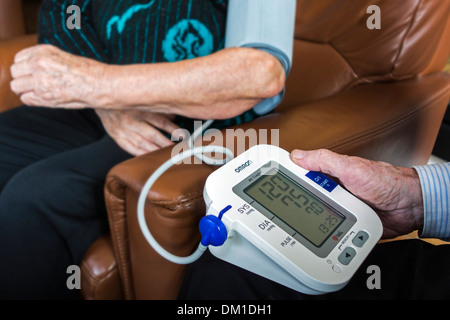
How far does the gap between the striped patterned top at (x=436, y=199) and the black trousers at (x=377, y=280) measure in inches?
2.1

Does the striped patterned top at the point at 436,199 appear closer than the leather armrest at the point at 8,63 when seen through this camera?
Yes

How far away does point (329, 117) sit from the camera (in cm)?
75

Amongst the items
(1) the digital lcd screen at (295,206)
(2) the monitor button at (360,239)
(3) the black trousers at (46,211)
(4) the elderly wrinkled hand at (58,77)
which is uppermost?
(4) the elderly wrinkled hand at (58,77)

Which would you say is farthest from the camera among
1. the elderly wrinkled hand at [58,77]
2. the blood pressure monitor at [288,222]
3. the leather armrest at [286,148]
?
the elderly wrinkled hand at [58,77]

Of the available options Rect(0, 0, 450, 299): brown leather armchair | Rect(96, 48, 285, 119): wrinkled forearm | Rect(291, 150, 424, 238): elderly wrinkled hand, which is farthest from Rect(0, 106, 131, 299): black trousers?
Rect(291, 150, 424, 238): elderly wrinkled hand

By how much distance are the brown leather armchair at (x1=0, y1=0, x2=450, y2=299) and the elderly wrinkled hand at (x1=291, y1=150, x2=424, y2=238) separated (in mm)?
95

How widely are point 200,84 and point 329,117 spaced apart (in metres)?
0.26

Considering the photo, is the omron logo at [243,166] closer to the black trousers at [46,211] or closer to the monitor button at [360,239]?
the monitor button at [360,239]

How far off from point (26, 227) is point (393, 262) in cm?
71

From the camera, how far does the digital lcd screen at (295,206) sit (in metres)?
0.53

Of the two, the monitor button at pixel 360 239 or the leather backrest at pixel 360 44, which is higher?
the leather backrest at pixel 360 44

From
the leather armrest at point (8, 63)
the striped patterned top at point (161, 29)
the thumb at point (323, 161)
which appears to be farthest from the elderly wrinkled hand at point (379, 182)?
the leather armrest at point (8, 63)

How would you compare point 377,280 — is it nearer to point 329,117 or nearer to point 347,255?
point 347,255

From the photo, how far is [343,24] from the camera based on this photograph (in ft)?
2.89
